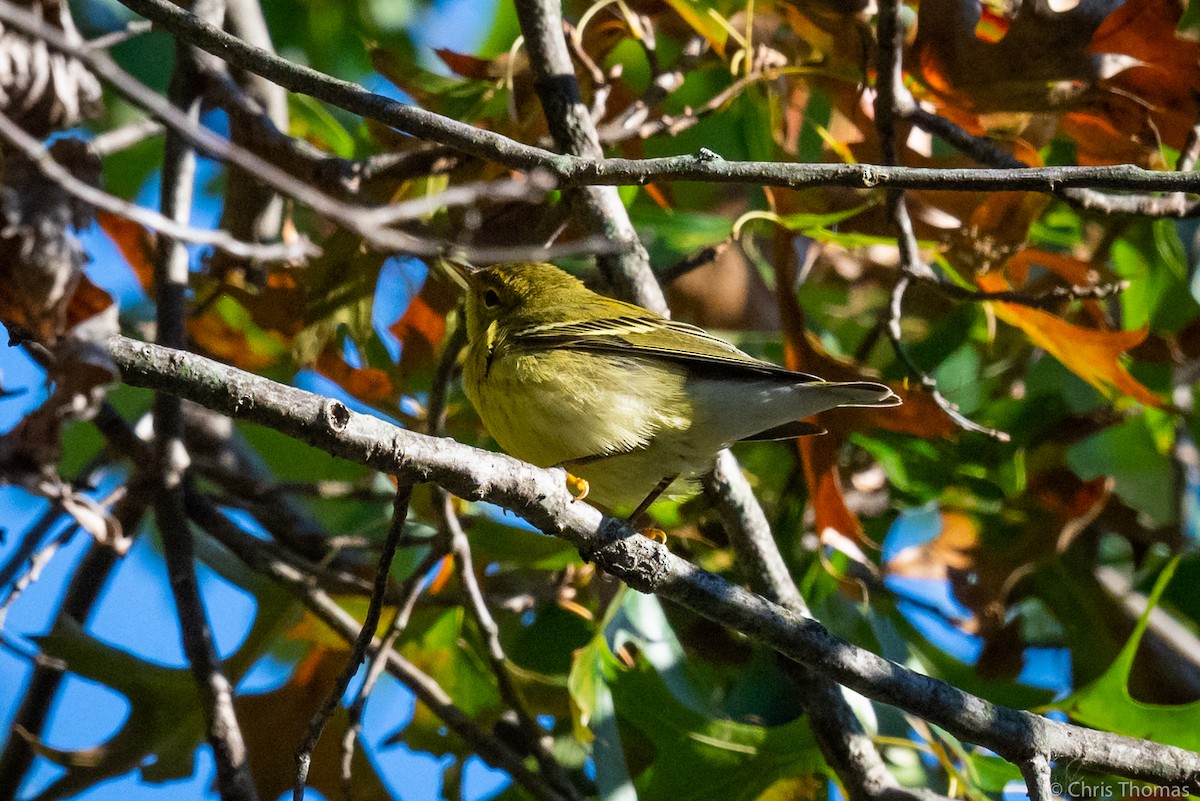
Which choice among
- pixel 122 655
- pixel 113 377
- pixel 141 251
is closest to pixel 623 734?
pixel 122 655

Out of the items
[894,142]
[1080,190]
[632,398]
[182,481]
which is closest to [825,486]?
[632,398]

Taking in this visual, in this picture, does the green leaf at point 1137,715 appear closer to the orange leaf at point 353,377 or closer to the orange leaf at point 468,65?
the orange leaf at point 353,377

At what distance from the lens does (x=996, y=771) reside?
12.3 feet

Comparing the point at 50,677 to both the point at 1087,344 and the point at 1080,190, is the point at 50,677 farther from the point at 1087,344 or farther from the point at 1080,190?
the point at 1080,190

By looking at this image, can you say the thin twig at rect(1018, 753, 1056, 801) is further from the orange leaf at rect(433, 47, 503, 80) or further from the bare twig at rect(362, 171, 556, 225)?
the orange leaf at rect(433, 47, 503, 80)

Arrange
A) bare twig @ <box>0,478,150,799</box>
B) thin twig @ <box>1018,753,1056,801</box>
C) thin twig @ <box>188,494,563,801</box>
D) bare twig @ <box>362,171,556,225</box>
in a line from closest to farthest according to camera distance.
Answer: bare twig @ <box>362,171,556,225</box>
thin twig @ <box>1018,753,1056,801</box>
thin twig @ <box>188,494,563,801</box>
bare twig @ <box>0,478,150,799</box>

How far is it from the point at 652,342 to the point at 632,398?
236 millimetres

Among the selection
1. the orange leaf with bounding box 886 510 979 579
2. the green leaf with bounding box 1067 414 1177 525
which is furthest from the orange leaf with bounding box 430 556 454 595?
the green leaf with bounding box 1067 414 1177 525

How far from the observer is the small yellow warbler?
→ 3.68 m

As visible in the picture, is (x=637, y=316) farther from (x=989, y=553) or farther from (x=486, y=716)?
(x=989, y=553)

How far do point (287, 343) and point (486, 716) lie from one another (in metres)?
1.71

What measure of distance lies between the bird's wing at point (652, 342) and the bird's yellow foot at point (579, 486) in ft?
1.51

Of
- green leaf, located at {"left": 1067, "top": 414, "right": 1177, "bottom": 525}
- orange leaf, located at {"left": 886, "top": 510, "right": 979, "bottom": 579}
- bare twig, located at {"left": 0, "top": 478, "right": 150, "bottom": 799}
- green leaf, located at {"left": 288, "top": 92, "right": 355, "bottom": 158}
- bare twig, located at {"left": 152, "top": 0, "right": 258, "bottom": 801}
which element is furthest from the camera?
orange leaf, located at {"left": 886, "top": 510, "right": 979, "bottom": 579}

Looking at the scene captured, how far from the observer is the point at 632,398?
12.5ft
